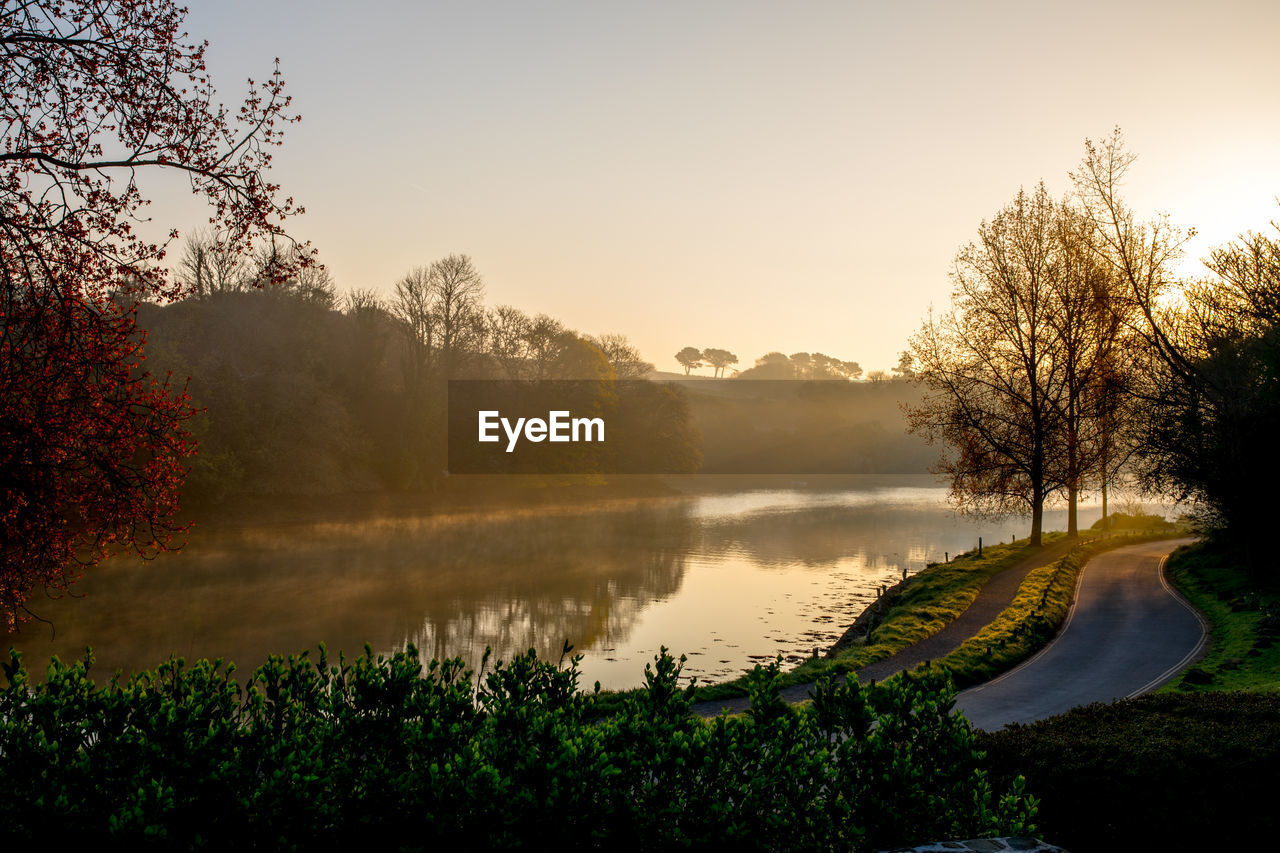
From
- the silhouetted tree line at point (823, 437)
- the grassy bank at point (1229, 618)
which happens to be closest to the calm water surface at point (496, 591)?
the grassy bank at point (1229, 618)

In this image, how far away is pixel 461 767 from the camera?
4234 millimetres

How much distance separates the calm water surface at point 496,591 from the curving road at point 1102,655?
636 centimetres

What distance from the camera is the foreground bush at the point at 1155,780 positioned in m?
6.21

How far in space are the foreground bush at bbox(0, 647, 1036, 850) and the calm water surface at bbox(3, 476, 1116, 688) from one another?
1259 centimetres

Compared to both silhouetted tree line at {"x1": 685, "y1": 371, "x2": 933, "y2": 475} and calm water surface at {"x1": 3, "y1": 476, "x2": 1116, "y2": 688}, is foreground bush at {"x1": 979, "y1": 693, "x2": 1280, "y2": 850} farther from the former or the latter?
silhouetted tree line at {"x1": 685, "y1": 371, "x2": 933, "y2": 475}

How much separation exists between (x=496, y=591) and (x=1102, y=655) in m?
19.5

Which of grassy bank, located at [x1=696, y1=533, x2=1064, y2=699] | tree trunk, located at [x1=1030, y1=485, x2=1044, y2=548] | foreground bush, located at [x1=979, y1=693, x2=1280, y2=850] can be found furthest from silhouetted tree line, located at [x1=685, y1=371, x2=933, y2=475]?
foreground bush, located at [x1=979, y1=693, x2=1280, y2=850]

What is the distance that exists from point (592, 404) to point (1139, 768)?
193 feet

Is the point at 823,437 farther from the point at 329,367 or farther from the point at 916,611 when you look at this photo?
the point at 916,611

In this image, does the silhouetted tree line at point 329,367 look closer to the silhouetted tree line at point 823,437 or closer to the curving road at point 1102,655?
the curving road at point 1102,655

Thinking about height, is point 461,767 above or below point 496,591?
above

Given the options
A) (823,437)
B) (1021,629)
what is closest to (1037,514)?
(1021,629)

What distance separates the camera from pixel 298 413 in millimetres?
46906

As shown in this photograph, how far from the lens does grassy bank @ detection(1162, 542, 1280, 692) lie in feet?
47.1
